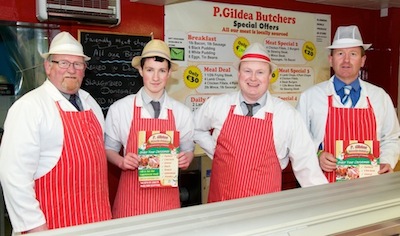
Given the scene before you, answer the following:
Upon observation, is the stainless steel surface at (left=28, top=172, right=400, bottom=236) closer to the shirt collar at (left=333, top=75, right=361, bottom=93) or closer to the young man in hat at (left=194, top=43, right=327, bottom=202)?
the young man in hat at (left=194, top=43, right=327, bottom=202)

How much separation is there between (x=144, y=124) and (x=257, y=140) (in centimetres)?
66

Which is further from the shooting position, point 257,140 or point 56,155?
point 257,140

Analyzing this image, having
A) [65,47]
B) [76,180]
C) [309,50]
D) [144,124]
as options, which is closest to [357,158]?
[144,124]

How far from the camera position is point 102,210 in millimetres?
2238

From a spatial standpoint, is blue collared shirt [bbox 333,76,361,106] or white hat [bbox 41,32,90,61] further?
blue collared shirt [bbox 333,76,361,106]

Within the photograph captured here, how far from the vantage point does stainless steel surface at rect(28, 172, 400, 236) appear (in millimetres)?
1053

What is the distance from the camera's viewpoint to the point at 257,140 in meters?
2.44

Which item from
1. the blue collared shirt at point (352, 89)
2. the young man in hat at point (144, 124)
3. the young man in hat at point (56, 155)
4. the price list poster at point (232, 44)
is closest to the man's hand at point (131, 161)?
the young man in hat at point (144, 124)

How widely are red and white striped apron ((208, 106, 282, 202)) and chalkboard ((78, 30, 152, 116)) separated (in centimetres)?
150

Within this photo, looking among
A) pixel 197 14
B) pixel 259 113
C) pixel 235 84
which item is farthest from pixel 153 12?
pixel 259 113

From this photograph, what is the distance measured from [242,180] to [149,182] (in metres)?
0.54

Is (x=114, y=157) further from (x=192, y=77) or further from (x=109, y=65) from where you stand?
(x=192, y=77)

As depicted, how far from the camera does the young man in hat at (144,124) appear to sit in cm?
246

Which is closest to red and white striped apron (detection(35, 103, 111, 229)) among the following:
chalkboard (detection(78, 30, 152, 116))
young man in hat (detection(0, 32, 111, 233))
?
young man in hat (detection(0, 32, 111, 233))
